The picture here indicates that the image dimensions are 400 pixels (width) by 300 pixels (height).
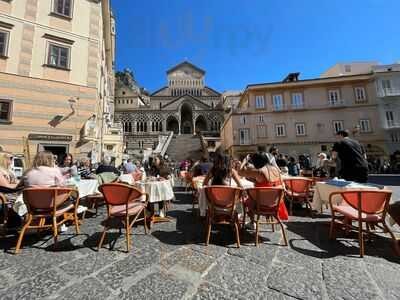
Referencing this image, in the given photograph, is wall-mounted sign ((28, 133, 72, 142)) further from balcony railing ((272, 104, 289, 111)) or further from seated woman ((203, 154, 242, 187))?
balcony railing ((272, 104, 289, 111))

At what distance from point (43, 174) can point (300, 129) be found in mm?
24676

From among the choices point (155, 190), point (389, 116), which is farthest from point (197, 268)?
point (389, 116)

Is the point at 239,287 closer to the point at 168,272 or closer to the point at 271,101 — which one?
the point at 168,272

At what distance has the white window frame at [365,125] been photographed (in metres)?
22.0

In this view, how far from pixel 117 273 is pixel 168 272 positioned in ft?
1.90

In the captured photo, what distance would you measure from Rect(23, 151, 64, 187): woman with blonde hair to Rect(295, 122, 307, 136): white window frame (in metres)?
24.2

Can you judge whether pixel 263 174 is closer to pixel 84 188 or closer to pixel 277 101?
pixel 84 188

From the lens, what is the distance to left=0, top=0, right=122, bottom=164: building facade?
30.2 ft

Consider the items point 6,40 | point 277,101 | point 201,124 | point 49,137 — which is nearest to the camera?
point 6,40

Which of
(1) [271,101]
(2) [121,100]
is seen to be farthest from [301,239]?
(2) [121,100]

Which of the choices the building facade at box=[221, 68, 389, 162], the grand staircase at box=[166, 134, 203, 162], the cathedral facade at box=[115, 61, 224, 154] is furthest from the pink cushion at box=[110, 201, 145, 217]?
the cathedral facade at box=[115, 61, 224, 154]

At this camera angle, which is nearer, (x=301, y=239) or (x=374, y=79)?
(x=301, y=239)

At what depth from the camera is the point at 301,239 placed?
3.29 m

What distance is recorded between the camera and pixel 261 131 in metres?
23.9
